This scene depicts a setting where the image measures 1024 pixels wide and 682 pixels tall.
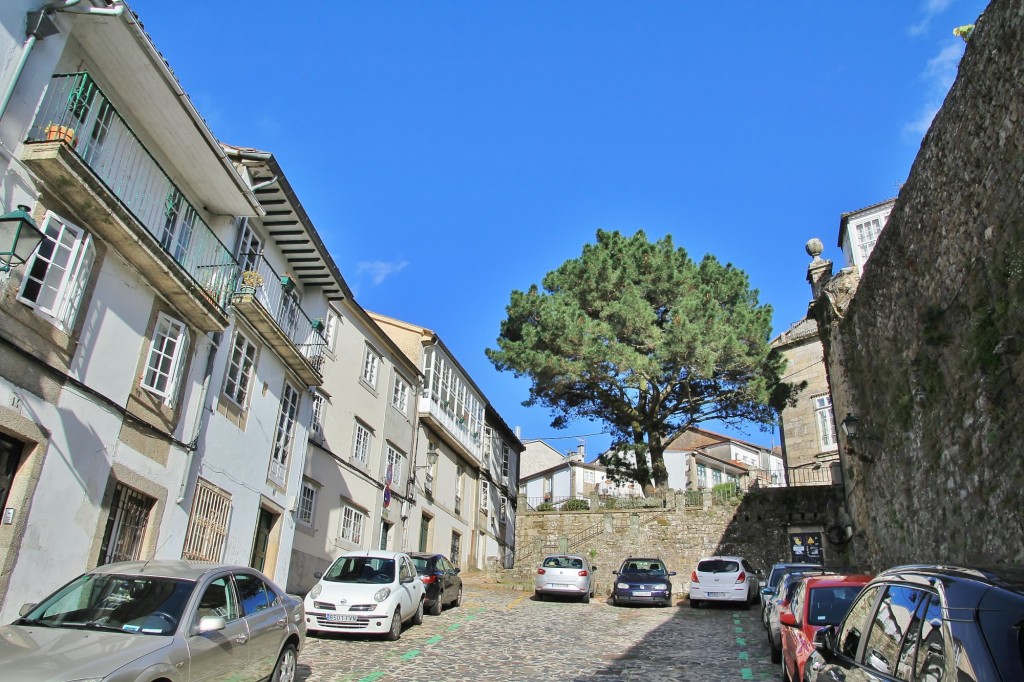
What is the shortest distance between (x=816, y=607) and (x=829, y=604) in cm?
15

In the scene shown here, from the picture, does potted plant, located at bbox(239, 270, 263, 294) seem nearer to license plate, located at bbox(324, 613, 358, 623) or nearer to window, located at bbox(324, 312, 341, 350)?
license plate, located at bbox(324, 613, 358, 623)

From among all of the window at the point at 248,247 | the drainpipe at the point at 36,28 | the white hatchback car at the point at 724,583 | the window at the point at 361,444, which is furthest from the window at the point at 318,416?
the drainpipe at the point at 36,28

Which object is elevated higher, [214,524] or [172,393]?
[172,393]

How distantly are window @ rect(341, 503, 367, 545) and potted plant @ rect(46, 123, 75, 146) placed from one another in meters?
14.3

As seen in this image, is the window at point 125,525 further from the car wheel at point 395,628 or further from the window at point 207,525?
the car wheel at point 395,628

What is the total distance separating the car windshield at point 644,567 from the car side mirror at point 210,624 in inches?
614

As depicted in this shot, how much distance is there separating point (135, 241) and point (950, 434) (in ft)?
39.1

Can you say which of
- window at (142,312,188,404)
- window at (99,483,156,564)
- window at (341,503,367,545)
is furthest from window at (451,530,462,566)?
window at (142,312,188,404)

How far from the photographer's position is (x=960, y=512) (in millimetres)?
9758

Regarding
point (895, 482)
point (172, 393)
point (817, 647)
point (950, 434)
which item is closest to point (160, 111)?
point (172, 393)

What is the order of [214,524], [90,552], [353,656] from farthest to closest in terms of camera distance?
[214,524] → [353,656] → [90,552]

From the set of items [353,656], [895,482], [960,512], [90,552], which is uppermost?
[895,482]

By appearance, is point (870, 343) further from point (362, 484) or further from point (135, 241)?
point (362, 484)

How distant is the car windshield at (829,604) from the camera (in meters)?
8.19
